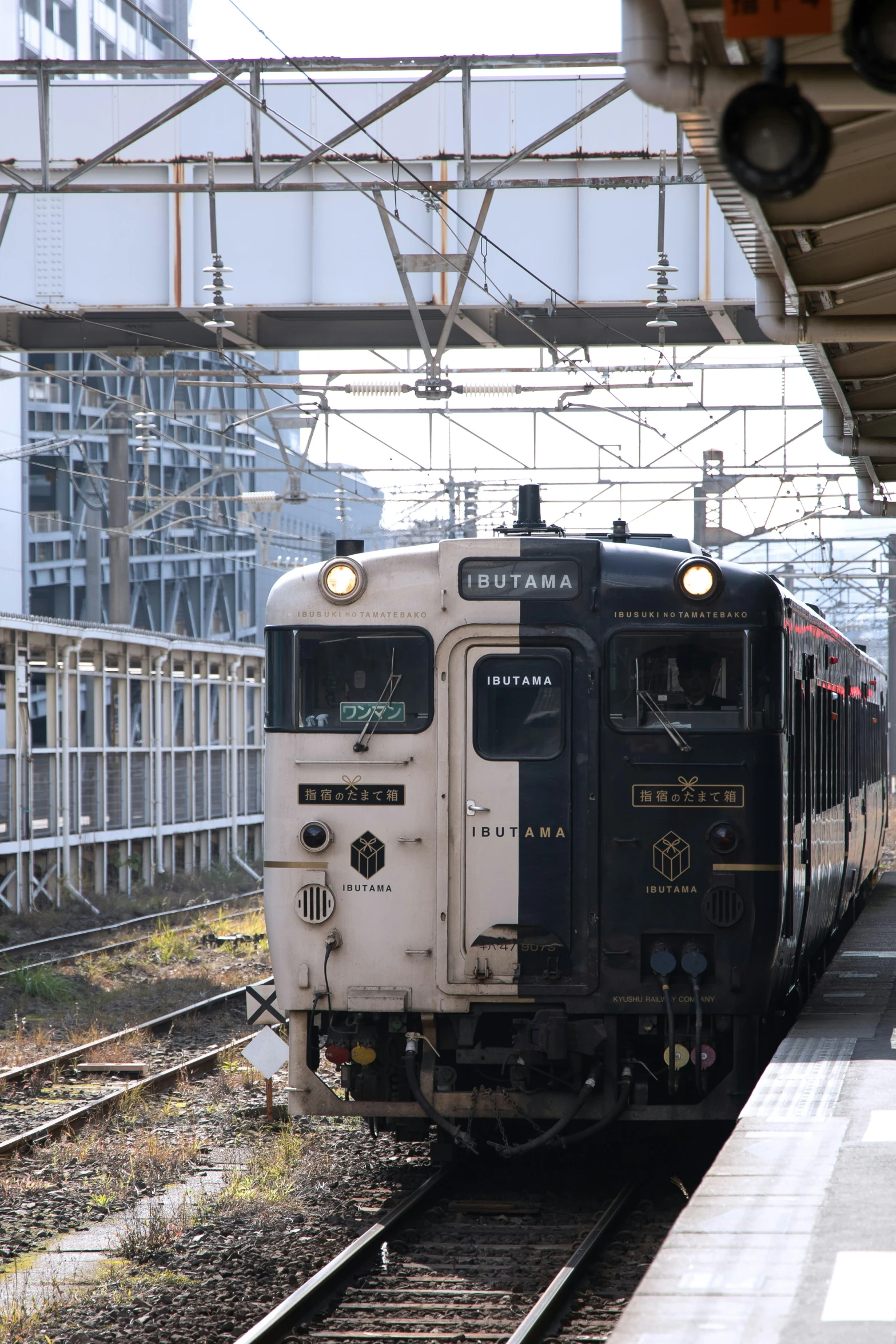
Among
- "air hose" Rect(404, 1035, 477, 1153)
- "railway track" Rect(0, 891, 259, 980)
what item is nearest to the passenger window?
"air hose" Rect(404, 1035, 477, 1153)

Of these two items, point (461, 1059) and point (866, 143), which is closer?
point (866, 143)

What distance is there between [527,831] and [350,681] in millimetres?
1136

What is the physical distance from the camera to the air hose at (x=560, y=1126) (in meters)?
7.26

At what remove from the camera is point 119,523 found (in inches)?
1019

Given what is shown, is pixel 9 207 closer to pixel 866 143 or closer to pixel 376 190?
pixel 376 190

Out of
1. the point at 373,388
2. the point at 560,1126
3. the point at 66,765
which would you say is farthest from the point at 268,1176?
the point at 66,765

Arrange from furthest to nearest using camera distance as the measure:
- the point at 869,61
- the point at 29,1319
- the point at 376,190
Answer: the point at 376,190 < the point at 29,1319 < the point at 869,61

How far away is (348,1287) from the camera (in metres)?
6.42

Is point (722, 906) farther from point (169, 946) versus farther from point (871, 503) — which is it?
point (169, 946)

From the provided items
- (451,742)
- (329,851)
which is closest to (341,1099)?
(329,851)

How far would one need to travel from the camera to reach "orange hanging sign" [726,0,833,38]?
3164 millimetres

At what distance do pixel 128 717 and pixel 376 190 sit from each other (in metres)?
12.3

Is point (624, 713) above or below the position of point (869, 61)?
below

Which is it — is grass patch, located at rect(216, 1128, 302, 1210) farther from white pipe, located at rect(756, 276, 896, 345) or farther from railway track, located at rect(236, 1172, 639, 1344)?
white pipe, located at rect(756, 276, 896, 345)
